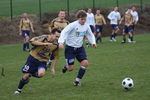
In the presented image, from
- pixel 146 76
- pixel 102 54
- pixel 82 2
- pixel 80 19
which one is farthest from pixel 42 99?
pixel 82 2

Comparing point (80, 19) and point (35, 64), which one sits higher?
point (80, 19)

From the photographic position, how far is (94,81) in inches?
484

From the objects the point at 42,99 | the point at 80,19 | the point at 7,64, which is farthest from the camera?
the point at 7,64

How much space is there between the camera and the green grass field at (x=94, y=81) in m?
10.2

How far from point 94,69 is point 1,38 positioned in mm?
15724

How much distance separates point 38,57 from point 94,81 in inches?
90.8

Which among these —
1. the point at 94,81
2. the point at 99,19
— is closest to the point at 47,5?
the point at 99,19

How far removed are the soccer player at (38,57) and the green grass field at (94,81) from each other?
46cm

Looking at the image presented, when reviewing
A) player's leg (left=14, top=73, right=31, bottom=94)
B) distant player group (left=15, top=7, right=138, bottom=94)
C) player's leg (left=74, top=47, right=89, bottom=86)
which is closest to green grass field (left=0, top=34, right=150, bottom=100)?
player's leg (left=14, top=73, right=31, bottom=94)

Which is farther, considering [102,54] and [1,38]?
[1,38]

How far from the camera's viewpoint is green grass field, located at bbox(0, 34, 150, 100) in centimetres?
1019

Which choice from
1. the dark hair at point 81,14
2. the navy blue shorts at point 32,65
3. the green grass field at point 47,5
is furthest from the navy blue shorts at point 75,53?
the green grass field at point 47,5

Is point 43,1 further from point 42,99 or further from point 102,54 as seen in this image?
point 42,99

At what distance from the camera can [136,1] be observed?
141 feet
